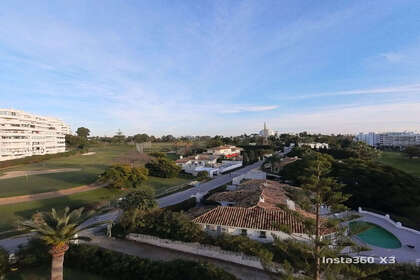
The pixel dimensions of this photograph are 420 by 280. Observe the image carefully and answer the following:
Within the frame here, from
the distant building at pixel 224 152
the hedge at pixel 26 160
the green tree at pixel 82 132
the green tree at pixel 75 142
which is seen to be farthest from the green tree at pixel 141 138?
the distant building at pixel 224 152

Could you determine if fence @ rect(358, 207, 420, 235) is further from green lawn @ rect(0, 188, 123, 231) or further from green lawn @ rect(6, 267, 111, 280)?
green lawn @ rect(0, 188, 123, 231)

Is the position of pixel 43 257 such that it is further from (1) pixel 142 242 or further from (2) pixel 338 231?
(2) pixel 338 231

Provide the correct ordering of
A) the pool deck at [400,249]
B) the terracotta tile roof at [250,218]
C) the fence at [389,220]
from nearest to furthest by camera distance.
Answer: the pool deck at [400,249]
the terracotta tile roof at [250,218]
the fence at [389,220]

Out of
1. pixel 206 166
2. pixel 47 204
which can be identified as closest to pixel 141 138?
pixel 206 166

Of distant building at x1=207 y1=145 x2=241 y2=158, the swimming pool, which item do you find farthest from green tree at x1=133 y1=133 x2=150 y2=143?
the swimming pool

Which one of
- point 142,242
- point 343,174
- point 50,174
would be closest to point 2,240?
point 142,242

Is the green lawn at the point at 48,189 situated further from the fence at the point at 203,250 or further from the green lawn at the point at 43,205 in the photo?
the fence at the point at 203,250
